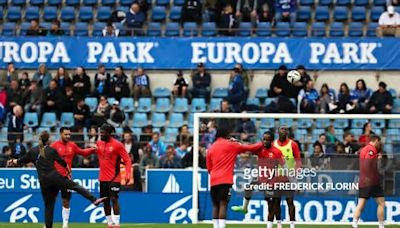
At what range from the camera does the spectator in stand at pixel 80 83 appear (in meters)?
31.8

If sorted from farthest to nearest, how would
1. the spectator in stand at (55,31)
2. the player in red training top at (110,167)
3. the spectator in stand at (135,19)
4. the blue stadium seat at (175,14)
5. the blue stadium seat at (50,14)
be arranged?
1. the blue stadium seat at (50,14)
2. the blue stadium seat at (175,14)
3. the spectator in stand at (135,19)
4. the spectator in stand at (55,31)
5. the player in red training top at (110,167)

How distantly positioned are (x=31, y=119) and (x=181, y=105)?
13.0 ft

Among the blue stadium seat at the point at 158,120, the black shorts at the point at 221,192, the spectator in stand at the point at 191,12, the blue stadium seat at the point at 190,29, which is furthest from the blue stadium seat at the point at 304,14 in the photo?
the black shorts at the point at 221,192

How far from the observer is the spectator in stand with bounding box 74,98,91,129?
3097 cm

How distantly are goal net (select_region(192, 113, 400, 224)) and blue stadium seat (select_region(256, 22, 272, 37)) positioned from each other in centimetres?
534

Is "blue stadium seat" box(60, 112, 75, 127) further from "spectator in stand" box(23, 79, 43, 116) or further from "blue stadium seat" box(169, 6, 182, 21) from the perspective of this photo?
"blue stadium seat" box(169, 6, 182, 21)

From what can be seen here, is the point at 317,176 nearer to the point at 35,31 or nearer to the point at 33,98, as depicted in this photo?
the point at 33,98

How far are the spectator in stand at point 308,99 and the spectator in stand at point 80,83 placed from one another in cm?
562

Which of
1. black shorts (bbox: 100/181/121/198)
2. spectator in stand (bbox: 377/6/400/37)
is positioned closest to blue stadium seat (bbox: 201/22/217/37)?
spectator in stand (bbox: 377/6/400/37)

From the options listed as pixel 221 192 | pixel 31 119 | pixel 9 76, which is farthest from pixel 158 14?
pixel 221 192

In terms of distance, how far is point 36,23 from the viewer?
33719mm

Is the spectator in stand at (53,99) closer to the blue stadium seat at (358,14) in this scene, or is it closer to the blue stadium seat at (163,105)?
the blue stadium seat at (163,105)

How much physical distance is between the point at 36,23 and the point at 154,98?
407 cm

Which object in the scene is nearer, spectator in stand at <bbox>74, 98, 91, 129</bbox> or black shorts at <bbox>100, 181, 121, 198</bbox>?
black shorts at <bbox>100, 181, 121, 198</bbox>
